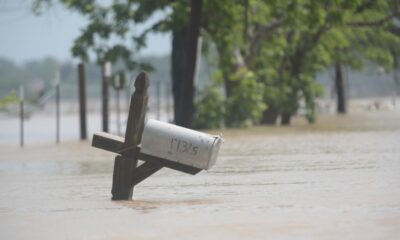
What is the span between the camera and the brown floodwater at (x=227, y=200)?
8.67m

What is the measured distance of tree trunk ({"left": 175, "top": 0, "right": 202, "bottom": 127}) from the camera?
92.4 feet

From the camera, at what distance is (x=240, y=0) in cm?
3064

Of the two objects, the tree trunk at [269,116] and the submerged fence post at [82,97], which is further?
the tree trunk at [269,116]

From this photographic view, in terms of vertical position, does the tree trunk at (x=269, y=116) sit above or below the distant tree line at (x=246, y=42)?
below

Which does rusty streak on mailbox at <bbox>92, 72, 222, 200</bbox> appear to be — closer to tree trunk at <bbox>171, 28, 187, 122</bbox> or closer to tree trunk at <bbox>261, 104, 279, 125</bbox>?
tree trunk at <bbox>171, 28, 187, 122</bbox>

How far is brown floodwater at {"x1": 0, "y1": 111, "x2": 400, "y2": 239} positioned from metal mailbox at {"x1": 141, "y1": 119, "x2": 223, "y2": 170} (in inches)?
17.9

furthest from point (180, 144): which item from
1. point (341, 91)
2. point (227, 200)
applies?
point (341, 91)

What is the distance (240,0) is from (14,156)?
10120mm

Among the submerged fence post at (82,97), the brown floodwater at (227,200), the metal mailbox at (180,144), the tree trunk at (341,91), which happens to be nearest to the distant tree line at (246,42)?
the submerged fence post at (82,97)

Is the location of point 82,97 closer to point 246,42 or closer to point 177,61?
point 177,61

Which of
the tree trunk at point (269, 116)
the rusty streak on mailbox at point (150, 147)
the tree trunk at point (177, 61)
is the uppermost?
the tree trunk at point (177, 61)

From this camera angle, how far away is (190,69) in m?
29.2

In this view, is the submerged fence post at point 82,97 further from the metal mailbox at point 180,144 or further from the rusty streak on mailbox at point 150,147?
the metal mailbox at point 180,144

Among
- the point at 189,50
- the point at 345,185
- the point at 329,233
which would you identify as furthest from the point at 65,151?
the point at 329,233
